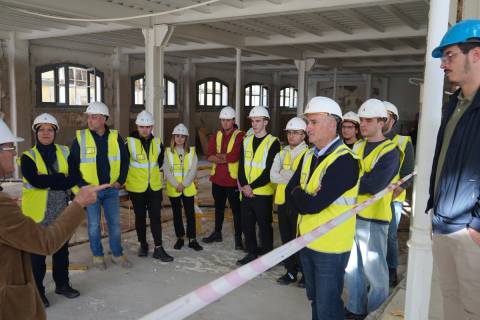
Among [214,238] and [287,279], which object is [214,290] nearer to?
[287,279]

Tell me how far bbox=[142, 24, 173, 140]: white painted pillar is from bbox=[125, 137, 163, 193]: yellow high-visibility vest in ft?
11.5

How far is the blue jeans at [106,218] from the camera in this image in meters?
5.13

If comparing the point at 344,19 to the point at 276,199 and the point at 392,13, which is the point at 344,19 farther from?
the point at 276,199

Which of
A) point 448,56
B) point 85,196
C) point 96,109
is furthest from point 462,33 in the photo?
Answer: point 96,109

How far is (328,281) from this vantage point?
9.62ft

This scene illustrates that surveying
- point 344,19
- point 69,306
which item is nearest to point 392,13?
point 344,19

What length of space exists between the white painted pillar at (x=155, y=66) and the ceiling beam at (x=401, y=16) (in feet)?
14.0

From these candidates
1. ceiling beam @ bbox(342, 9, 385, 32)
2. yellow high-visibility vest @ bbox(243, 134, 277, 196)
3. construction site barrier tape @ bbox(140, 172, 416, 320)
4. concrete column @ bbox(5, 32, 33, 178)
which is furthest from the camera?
concrete column @ bbox(5, 32, 33, 178)

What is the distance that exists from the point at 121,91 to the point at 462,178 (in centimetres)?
1508

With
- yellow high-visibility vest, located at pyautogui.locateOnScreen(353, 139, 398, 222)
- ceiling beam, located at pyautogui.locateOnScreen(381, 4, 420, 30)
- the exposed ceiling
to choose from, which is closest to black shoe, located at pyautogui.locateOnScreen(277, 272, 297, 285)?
yellow high-visibility vest, located at pyautogui.locateOnScreen(353, 139, 398, 222)

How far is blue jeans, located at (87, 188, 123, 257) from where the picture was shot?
5129 mm

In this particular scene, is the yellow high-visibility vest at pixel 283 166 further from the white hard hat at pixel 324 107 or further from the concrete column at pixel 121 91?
the concrete column at pixel 121 91

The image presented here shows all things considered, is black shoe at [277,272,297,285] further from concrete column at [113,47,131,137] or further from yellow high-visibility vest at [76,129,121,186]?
concrete column at [113,47,131,137]

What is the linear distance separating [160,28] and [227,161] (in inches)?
157
